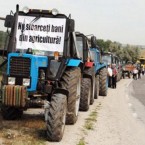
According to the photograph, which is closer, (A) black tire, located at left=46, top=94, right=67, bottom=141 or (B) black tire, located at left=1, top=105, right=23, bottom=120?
(A) black tire, located at left=46, top=94, right=67, bottom=141

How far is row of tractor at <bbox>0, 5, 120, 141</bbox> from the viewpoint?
388 inches

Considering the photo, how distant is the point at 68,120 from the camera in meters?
11.6

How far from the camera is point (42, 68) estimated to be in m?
10.8

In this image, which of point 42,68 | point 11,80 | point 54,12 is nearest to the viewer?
point 11,80

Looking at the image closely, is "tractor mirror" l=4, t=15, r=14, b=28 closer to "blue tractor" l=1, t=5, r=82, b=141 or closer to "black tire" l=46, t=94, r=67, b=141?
"blue tractor" l=1, t=5, r=82, b=141

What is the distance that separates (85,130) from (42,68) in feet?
6.14

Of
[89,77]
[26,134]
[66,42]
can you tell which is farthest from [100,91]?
[26,134]

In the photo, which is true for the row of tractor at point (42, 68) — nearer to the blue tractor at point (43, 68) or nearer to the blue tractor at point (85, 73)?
the blue tractor at point (43, 68)

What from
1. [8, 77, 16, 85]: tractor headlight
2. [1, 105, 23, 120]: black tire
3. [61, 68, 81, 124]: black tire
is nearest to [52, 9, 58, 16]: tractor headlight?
[61, 68, 81, 124]: black tire

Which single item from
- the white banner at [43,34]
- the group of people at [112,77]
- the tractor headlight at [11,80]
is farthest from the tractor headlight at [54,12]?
the group of people at [112,77]

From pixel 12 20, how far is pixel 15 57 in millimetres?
1320

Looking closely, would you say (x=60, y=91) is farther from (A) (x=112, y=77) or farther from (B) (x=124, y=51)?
(B) (x=124, y=51)

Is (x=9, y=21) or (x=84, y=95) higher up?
(x=9, y=21)

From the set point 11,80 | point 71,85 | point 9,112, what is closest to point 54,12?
point 71,85
